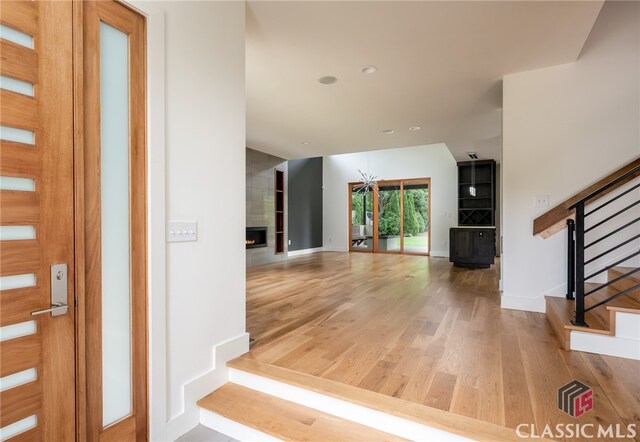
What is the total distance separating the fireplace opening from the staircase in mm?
5374

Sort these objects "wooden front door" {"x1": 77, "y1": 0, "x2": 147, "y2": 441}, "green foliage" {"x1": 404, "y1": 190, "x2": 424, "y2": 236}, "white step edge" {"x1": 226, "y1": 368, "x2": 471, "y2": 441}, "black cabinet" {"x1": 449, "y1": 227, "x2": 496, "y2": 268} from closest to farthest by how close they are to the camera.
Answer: "wooden front door" {"x1": 77, "y1": 0, "x2": 147, "y2": 441} < "white step edge" {"x1": 226, "y1": 368, "x2": 471, "y2": 441} < "black cabinet" {"x1": 449, "y1": 227, "x2": 496, "y2": 268} < "green foliage" {"x1": 404, "y1": 190, "x2": 424, "y2": 236}

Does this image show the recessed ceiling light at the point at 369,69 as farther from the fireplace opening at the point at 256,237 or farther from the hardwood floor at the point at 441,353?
the fireplace opening at the point at 256,237

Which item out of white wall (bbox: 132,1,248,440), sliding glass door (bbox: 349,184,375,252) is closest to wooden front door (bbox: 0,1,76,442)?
white wall (bbox: 132,1,248,440)

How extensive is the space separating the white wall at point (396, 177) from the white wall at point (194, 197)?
7.69 metres

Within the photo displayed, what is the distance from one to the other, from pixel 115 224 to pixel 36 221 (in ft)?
0.97

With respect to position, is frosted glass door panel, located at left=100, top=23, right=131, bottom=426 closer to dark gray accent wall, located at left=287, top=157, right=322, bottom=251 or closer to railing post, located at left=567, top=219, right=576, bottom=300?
railing post, located at left=567, top=219, right=576, bottom=300

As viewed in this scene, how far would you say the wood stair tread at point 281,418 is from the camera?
155cm

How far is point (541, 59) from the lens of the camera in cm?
299

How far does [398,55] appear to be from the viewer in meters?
2.94

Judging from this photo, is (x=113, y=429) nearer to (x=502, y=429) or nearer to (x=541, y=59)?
(x=502, y=429)

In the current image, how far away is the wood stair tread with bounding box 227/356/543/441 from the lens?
1405 millimetres

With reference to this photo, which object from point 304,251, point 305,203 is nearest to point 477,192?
point 305,203

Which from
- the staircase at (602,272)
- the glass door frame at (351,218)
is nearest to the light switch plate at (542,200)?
the staircase at (602,272)

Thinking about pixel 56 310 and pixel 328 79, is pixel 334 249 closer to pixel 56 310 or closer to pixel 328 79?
pixel 328 79
